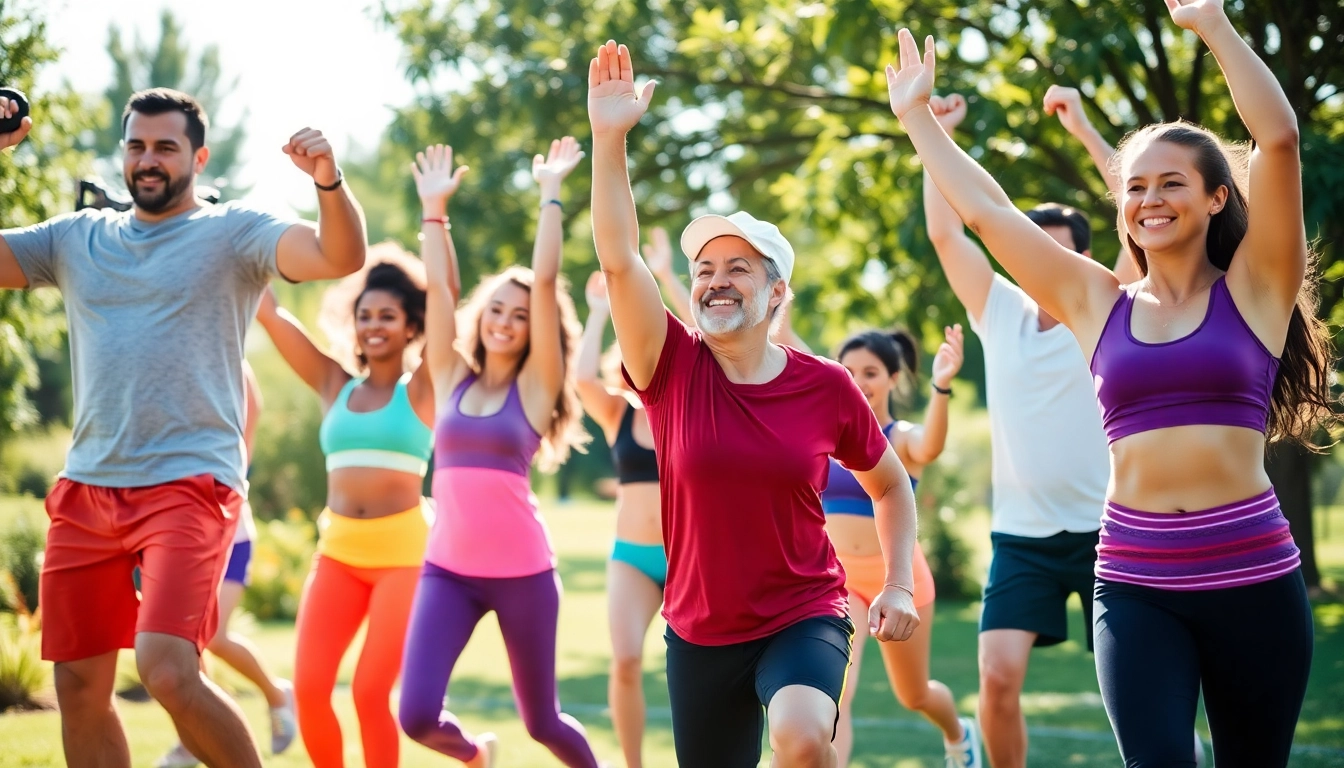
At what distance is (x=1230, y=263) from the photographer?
3.50 metres

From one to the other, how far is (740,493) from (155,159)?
2487mm

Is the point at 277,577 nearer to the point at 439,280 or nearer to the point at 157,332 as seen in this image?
the point at 439,280

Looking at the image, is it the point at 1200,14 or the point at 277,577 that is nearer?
the point at 1200,14

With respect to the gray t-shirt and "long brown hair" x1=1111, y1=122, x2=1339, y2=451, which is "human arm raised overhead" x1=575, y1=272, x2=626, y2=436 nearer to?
the gray t-shirt

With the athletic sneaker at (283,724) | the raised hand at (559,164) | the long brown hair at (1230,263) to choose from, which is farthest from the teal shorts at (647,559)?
the long brown hair at (1230,263)

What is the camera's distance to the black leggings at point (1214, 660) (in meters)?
3.29

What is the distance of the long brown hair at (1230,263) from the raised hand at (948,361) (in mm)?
1746

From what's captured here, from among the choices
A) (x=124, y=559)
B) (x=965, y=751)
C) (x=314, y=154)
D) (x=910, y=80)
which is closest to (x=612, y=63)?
(x=910, y=80)

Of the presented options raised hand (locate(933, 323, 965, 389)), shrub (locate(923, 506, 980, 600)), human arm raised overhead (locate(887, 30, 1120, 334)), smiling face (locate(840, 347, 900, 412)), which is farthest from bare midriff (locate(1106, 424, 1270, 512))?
shrub (locate(923, 506, 980, 600))

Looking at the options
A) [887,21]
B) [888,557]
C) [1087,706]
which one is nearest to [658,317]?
[888,557]

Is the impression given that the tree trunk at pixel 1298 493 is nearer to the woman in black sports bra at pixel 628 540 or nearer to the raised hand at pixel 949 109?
the woman in black sports bra at pixel 628 540

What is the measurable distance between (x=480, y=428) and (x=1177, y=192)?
120 inches

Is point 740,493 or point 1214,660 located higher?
point 740,493

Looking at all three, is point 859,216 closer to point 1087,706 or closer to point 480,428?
point 1087,706
